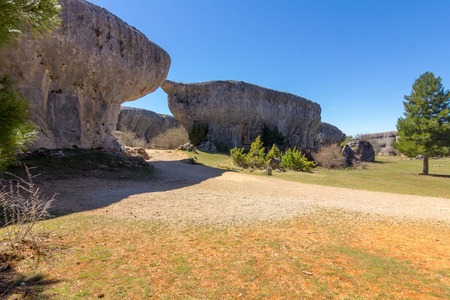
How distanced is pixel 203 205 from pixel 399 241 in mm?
4088

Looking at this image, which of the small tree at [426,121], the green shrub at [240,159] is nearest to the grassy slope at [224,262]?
the green shrub at [240,159]

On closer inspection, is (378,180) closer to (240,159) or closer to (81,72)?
(240,159)

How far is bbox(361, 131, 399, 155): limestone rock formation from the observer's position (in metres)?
46.6

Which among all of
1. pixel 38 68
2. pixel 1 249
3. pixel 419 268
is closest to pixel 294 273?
pixel 419 268

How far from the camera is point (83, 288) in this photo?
2.20m

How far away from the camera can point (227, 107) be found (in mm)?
25609

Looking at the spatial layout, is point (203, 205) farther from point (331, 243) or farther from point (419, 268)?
point (419, 268)

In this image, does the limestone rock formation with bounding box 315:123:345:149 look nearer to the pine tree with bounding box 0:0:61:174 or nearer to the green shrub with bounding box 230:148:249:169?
the green shrub with bounding box 230:148:249:169

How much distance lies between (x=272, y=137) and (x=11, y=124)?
27084mm

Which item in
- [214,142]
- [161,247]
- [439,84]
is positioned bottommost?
[161,247]

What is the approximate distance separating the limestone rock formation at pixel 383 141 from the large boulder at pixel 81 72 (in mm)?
51569

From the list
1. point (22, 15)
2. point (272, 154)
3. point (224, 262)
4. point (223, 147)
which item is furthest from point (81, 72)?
point (223, 147)

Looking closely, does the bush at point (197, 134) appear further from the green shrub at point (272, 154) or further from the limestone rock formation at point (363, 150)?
the limestone rock formation at point (363, 150)

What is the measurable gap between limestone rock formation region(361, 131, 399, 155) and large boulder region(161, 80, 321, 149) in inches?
1283
